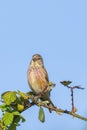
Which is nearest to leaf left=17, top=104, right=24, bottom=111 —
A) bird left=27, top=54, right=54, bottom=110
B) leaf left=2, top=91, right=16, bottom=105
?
leaf left=2, top=91, right=16, bottom=105

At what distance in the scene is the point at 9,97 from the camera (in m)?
2.53

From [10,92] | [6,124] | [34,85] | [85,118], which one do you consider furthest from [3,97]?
[34,85]

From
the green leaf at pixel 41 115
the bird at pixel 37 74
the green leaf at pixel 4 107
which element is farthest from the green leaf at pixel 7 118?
the bird at pixel 37 74

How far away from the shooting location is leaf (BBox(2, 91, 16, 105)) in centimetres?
253

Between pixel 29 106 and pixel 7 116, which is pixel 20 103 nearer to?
pixel 29 106

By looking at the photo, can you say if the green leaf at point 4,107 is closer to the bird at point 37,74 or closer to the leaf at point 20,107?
the leaf at point 20,107

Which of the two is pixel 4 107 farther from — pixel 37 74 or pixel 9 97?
pixel 37 74

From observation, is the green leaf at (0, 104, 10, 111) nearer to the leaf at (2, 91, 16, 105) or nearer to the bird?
the leaf at (2, 91, 16, 105)

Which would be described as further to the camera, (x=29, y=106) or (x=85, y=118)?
(x=29, y=106)

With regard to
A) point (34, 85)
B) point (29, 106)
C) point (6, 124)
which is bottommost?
point (6, 124)

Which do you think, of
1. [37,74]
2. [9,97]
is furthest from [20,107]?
[37,74]

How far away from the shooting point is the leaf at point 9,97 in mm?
2527

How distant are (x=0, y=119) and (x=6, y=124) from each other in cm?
16

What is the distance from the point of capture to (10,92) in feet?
8.53
